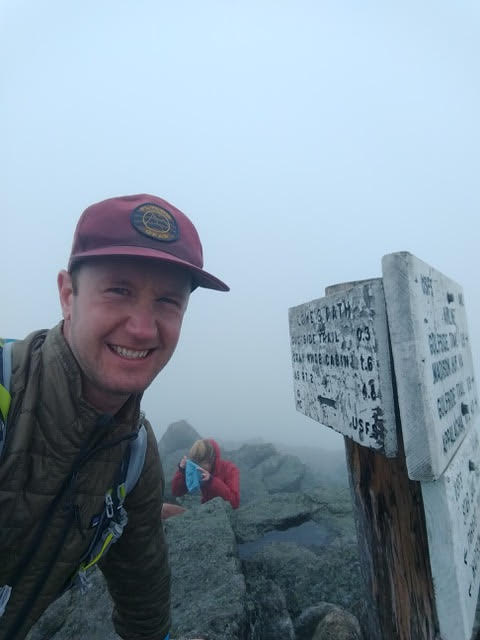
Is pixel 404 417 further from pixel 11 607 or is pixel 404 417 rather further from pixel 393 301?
pixel 11 607

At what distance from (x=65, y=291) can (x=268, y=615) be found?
2.91 metres

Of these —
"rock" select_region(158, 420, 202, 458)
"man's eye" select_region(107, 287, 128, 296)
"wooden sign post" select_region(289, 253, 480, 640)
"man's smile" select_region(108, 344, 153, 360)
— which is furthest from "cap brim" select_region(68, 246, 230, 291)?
"rock" select_region(158, 420, 202, 458)

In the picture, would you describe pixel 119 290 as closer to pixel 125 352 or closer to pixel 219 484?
pixel 125 352

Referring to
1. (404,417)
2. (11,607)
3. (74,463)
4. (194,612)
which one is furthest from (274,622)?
(404,417)

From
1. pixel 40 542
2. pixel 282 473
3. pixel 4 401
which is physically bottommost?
pixel 282 473

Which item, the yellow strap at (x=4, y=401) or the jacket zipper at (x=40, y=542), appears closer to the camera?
the yellow strap at (x=4, y=401)

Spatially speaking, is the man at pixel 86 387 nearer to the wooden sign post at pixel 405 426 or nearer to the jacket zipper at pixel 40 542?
the jacket zipper at pixel 40 542

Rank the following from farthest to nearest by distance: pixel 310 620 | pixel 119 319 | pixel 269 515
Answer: pixel 269 515
pixel 310 620
pixel 119 319

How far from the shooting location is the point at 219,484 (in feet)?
20.4

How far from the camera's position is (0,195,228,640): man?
62.4 inches

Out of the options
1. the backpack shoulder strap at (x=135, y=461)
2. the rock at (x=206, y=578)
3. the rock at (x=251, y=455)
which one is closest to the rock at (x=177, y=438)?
the rock at (x=251, y=455)

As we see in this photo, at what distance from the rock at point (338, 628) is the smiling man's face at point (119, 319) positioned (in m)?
2.24

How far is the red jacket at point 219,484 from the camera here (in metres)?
6.15

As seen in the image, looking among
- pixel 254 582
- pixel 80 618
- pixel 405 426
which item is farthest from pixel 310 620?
pixel 405 426
